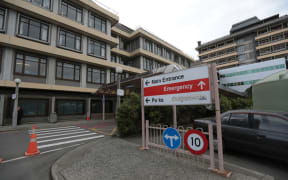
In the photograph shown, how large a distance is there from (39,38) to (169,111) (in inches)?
697

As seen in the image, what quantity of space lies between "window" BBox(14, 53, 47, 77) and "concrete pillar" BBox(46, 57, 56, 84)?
1.58 ft

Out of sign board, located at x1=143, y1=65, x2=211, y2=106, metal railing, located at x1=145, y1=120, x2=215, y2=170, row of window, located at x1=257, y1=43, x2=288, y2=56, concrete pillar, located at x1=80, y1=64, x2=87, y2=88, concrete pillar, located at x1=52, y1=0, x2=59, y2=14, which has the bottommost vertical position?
metal railing, located at x1=145, y1=120, x2=215, y2=170

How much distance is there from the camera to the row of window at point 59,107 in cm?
1417

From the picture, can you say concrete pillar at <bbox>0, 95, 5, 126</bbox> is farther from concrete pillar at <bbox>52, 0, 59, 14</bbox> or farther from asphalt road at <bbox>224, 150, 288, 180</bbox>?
asphalt road at <bbox>224, 150, 288, 180</bbox>

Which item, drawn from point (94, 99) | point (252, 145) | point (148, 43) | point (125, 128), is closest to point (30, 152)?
point (125, 128)

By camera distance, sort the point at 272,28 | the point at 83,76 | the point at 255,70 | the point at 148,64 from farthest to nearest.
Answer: the point at 272,28 < the point at 255,70 < the point at 148,64 < the point at 83,76

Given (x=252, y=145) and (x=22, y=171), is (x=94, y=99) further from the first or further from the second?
(x=252, y=145)

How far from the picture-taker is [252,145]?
3.71 metres

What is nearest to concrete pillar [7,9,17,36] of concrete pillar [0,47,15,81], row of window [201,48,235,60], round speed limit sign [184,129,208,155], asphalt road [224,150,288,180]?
concrete pillar [0,47,15,81]

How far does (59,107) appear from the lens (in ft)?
53.5

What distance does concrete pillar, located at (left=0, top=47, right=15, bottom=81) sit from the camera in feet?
42.2

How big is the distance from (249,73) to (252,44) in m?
12.3

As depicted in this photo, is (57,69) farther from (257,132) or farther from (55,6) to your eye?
(257,132)

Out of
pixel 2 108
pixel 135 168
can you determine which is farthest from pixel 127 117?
pixel 2 108
